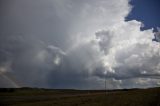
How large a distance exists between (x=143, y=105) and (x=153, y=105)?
135cm

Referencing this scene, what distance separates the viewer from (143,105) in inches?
1401

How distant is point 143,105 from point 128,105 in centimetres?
204

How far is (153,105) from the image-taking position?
117 feet

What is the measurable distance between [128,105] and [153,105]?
3365mm

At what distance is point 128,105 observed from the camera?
36.2 m
